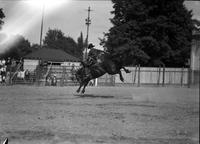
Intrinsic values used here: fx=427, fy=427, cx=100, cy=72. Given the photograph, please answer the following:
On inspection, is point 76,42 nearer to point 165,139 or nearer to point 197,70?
point 165,139

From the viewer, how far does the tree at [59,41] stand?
17.0ft

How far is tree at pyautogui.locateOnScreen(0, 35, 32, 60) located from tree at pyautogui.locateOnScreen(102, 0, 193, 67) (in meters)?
1.05

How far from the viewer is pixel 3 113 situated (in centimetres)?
710

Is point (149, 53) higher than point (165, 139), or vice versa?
point (149, 53)

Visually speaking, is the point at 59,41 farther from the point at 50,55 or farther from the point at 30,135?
the point at 30,135

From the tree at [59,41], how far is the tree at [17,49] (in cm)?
25

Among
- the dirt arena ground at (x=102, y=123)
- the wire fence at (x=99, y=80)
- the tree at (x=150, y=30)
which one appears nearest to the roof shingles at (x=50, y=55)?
the tree at (x=150, y=30)

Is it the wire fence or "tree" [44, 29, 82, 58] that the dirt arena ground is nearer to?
"tree" [44, 29, 82, 58]

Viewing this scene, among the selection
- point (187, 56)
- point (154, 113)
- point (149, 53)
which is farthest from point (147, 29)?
point (154, 113)

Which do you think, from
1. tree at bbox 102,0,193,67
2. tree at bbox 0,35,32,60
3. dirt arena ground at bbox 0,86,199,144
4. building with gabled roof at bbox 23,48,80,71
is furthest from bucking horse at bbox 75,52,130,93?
tree at bbox 0,35,32,60

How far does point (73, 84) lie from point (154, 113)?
1339 cm

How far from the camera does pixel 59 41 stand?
18.3ft

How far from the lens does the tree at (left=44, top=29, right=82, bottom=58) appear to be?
17.0ft

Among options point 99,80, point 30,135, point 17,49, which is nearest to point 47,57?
point 17,49
